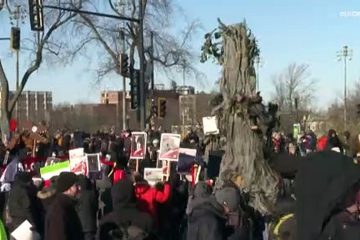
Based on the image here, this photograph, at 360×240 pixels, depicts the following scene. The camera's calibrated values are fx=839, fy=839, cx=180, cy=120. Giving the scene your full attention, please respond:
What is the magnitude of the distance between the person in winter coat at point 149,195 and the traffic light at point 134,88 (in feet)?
54.0

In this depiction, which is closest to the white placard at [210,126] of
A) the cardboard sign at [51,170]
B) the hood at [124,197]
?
the cardboard sign at [51,170]

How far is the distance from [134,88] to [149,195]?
17.3 meters

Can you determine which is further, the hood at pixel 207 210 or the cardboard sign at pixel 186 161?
the cardboard sign at pixel 186 161

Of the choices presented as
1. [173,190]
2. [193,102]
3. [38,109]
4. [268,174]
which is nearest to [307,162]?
[173,190]

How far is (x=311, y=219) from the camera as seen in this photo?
→ 3686 mm

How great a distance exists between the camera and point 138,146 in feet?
60.6

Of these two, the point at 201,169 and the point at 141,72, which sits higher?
the point at 141,72

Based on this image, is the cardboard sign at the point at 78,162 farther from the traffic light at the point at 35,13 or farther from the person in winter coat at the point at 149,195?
the traffic light at the point at 35,13

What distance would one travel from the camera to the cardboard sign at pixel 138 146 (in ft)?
59.6

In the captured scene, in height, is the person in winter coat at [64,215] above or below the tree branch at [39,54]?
below

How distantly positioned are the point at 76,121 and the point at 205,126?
7966 centimetres

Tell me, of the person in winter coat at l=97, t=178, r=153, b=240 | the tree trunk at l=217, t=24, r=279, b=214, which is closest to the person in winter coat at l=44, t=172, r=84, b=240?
the person in winter coat at l=97, t=178, r=153, b=240

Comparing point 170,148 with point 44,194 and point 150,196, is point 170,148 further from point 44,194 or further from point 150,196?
point 44,194

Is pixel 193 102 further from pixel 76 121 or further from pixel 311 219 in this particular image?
pixel 311 219
